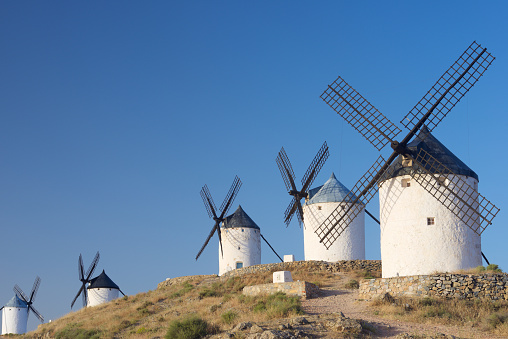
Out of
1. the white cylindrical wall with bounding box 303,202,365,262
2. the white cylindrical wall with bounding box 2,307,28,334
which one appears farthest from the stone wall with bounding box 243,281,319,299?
the white cylindrical wall with bounding box 2,307,28,334

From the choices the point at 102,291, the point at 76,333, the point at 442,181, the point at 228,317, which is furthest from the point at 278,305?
the point at 102,291

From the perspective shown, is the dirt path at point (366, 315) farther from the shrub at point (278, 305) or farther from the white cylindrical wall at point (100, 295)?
the white cylindrical wall at point (100, 295)

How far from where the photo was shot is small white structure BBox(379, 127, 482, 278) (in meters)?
21.0

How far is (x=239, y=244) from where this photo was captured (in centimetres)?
3647

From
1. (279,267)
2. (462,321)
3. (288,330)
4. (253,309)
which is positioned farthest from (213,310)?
(279,267)

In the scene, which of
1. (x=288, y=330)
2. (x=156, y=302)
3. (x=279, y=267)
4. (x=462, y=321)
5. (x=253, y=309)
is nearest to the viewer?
(x=288, y=330)

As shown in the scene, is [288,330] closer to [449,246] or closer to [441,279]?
[441,279]

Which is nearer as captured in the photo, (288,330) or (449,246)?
(288,330)

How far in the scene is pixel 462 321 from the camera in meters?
16.3

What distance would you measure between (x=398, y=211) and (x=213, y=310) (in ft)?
24.3

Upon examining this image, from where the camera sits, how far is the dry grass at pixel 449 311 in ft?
51.4

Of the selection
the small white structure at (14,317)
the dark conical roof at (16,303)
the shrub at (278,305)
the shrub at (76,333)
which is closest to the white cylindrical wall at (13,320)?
the small white structure at (14,317)

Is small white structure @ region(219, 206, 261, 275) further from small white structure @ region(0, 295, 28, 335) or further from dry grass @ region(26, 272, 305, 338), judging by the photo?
small white structure @ region(0, 295, 28, 335)

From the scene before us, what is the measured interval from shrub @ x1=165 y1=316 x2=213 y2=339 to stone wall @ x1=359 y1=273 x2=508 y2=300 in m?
6.26
